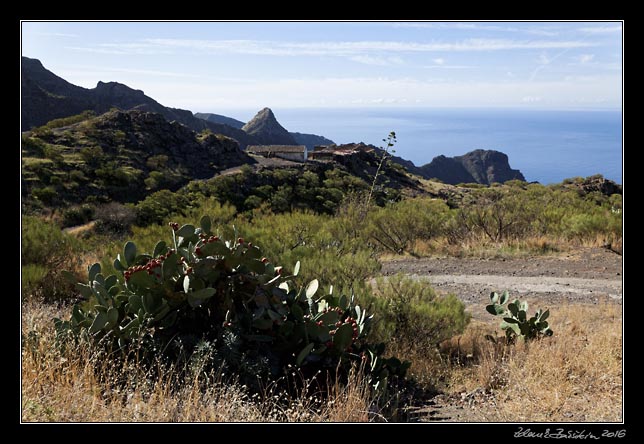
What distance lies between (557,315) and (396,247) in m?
6.52

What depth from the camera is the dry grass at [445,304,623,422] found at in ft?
12.3

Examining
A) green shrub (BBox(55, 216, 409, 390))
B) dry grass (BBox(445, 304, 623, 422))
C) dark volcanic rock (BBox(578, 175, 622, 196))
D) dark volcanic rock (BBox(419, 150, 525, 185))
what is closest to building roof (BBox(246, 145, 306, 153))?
dark volcanic rock (BBox(578, 175, 622, 196))

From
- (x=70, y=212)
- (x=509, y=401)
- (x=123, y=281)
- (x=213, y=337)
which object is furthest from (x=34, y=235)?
(x=70, y=212)

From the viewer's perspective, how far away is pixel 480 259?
36.8 ft

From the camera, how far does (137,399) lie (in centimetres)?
320

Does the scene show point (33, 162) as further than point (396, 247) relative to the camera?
Yes

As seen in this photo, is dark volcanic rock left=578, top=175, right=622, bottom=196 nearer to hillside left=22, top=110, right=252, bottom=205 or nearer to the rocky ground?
hillside left=22, top=110, right=252, bottom=205

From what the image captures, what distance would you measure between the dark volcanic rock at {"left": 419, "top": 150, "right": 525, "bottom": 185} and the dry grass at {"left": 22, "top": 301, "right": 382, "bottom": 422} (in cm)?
9492

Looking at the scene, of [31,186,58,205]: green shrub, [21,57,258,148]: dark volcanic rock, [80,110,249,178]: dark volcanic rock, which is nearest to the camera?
[31,186,58,205]: green shrub

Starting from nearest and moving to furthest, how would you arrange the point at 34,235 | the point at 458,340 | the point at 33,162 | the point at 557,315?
the point at 458,340, the point at 557,315, the point at 34,235, the point at 33,162

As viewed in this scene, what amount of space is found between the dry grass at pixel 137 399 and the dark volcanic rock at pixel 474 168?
311 feet

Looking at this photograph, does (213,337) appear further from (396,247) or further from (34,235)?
(396,247)

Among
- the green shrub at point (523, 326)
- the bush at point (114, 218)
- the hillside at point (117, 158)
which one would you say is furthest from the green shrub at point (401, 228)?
the hillside at point (117, 158)
